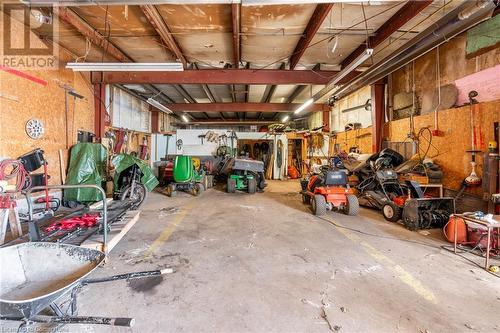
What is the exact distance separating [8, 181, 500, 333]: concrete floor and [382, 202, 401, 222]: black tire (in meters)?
0.41

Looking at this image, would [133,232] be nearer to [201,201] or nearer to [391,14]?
[201,201]

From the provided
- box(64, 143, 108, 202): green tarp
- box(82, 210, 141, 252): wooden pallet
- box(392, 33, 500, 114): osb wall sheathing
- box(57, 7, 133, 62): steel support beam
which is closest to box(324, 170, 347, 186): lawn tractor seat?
box(392, 33, 500, 114): osb wall sheathing

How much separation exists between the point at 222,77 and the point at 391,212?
4.93m

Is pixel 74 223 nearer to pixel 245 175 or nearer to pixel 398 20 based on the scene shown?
pixel 245 175

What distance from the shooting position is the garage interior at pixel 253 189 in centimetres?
176

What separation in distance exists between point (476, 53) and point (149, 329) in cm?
608

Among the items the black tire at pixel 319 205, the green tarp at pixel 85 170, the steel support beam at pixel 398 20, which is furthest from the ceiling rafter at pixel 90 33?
the steel support beam at pixel 398 20

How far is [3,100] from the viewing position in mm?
3775

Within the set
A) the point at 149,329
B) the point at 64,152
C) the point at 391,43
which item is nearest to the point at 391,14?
the point at 391,43

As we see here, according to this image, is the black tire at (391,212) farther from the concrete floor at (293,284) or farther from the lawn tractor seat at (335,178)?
the lawn tractor seat at (335,178)

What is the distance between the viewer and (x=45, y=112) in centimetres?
464

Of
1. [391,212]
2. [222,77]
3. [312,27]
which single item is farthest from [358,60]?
[222,77]

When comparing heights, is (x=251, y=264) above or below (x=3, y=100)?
below

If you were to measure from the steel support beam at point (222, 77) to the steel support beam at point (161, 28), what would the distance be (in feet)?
2.02
